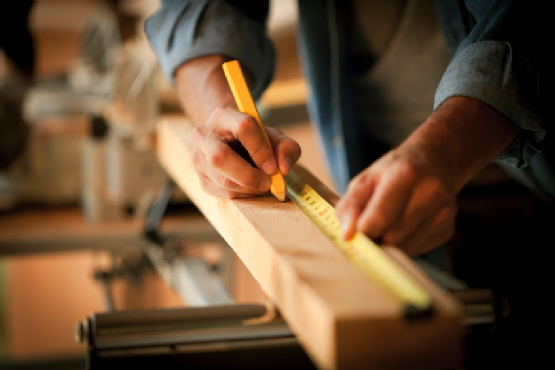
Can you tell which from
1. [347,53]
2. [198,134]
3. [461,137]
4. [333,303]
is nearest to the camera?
[333,303]

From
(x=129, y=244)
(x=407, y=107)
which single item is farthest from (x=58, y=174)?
(x=407, y=107)

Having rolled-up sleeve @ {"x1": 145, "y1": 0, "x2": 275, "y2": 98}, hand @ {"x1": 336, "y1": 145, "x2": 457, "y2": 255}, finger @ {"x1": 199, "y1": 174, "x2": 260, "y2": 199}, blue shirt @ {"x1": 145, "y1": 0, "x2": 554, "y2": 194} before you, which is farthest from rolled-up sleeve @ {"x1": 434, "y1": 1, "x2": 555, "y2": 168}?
rolled-up sleeve @ {"x1": 145, "y1": 0, "x2": 275, "y2": 98}

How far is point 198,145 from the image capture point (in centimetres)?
51

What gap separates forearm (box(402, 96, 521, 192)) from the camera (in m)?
0.40

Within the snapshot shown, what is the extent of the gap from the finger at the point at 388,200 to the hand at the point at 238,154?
0.45 feet

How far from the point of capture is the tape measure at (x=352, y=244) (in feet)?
0.98

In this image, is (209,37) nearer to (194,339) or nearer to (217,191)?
(217,191)

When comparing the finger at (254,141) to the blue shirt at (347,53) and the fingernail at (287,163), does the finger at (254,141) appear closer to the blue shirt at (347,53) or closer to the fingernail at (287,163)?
the fingernail at (287,163)

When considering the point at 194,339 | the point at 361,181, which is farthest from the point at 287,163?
the point at 194,339

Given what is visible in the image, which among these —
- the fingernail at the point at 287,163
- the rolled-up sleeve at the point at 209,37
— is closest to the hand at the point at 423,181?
the fingernail at the point at 287,163

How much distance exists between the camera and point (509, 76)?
1.48ft

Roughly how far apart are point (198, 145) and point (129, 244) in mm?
914

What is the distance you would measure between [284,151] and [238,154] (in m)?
0.04

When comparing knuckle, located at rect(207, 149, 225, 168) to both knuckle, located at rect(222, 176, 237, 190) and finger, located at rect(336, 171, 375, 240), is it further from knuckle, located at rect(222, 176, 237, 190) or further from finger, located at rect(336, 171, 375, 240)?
finger, located at rect(336, 171, 375, 240)
